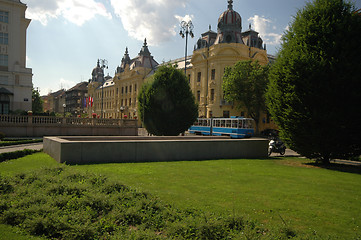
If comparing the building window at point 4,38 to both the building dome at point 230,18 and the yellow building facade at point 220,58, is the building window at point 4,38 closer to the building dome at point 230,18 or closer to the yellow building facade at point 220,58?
the yellow building facade at point 220,58

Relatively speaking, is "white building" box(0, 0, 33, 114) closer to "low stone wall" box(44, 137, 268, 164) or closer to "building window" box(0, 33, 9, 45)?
"building window" box(0, 33, 9, 45)

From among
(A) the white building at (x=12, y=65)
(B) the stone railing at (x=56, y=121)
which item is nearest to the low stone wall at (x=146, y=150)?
(B) the stone railing at (x=56, y=121)

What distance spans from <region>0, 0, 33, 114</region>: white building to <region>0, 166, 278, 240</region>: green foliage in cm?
4889

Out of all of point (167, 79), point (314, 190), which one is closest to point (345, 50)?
point (314, 190)

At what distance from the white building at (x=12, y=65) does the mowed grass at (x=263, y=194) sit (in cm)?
4392

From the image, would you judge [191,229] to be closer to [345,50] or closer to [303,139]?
[303,139]

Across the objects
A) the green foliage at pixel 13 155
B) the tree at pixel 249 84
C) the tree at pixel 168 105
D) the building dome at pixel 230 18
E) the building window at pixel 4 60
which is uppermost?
the building dome at pixel 230 18

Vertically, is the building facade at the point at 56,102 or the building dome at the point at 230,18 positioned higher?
the building dome at the point at 230,18

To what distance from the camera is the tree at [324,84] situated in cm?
1556

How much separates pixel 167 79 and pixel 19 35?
112 ft

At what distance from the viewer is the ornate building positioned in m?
83.4

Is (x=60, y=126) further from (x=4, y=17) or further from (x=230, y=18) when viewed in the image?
(x=230, y=18)

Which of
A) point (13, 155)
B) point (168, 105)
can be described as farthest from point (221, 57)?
point (13, 155)

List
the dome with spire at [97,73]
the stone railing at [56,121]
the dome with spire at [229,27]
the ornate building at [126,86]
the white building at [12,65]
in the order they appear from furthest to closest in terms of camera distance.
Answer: the dome with spire at [97,73] < the ornate building at [126,86] < the dome with spire at [229,27] < the white building at [12,65] < the stone railing at [56,121]
